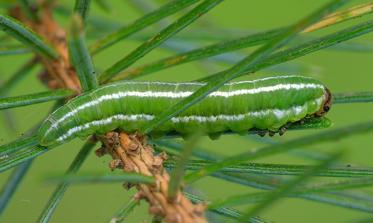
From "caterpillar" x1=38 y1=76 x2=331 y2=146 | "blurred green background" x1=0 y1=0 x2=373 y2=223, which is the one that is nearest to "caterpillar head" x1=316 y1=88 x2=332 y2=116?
"caterpillar" x1=38 y1=76 x2=331 y2=146

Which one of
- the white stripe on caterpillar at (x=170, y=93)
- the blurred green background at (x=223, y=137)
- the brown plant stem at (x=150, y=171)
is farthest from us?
the blurred green background at (x=223, y=137)

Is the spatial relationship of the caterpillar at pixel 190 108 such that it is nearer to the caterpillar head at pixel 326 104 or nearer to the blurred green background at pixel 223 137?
the caterpillar head at pixel 326 104

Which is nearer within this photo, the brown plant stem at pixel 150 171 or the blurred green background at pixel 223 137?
the brown plant stem at pixel 150 171

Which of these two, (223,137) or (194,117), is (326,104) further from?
(223,137)

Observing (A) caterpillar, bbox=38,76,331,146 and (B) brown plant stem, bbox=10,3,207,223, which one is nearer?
(B) brown plant stem, bbox=10,3,207,223

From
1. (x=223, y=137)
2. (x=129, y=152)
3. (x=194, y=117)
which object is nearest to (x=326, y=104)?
(x=194, y=117)

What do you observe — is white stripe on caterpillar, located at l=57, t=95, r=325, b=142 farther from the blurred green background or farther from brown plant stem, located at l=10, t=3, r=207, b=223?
the blurred green background

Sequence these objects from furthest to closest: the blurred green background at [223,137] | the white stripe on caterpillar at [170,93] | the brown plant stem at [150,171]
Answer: the blurred green background at [223,137], the white stripe on caterpillar at [170,93], the brown plant stem at [150,171]

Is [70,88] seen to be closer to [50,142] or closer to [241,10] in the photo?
[50,142]

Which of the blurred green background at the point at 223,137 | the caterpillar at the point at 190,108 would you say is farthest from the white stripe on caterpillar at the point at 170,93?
the blurred green background at the point at 223,137

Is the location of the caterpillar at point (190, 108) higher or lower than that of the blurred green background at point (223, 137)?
lower
